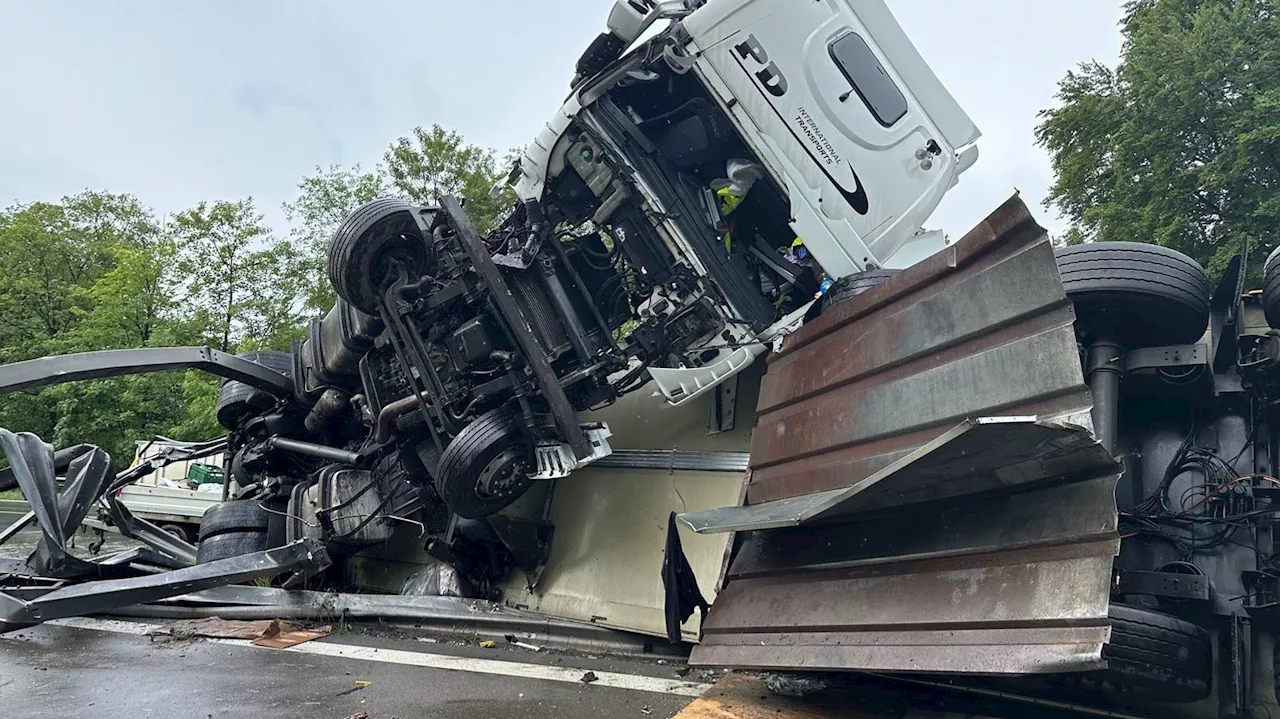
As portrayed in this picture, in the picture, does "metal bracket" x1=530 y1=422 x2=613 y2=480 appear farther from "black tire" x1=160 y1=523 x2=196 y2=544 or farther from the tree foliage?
the tree foliage

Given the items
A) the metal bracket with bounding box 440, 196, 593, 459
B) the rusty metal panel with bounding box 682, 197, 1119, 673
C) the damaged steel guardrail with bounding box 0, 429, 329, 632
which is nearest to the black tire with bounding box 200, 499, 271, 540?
the damaged steel guardrail with bounding box 0, 429, 329, 632

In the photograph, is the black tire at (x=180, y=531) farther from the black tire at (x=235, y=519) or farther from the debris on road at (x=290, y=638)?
the debris on road at (x=290, y=638)

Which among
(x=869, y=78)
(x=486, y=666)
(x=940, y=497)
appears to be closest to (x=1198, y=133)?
(x=869, y=78)

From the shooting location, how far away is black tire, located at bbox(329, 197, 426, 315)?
4.03 m

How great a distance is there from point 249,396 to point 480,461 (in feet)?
10.4

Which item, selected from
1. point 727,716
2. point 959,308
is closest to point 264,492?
point 727,716

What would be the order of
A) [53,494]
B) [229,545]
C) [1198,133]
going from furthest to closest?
[1198,133]
[229,545]
[53,494]

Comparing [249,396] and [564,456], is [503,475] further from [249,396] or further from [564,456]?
[249,396]

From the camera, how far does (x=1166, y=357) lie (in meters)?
2.52

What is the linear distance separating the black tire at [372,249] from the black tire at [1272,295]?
12.1 ft

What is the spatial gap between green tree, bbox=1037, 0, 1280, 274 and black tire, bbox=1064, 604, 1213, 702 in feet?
39.0

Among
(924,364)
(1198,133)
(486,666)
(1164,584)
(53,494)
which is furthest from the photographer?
(1198,133)


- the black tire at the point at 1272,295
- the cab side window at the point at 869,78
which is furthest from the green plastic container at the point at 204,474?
the black tire at the point at 1272,295

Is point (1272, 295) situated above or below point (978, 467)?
above
